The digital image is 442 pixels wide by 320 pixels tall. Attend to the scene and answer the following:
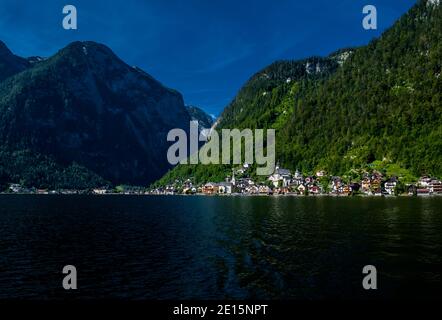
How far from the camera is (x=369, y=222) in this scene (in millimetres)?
90062

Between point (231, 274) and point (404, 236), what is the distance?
124 ft

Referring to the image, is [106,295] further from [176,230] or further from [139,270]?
[176,230]

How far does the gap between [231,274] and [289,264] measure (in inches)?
326

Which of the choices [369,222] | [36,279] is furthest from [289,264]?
[369,222]

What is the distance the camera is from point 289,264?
158 feet
